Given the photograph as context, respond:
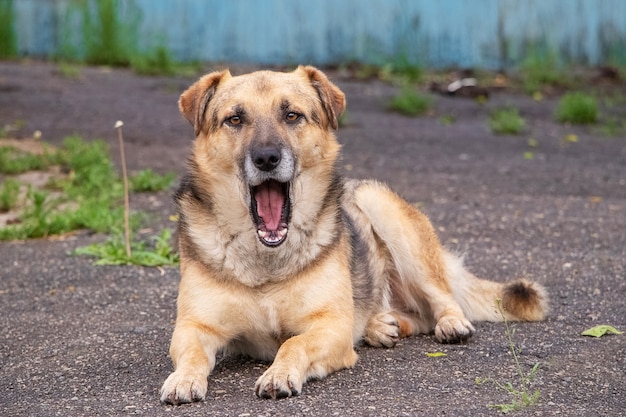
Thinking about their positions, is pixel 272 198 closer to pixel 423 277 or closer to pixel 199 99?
pixel 199 99

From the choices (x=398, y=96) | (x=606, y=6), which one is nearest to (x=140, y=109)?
(x=398, y=96)

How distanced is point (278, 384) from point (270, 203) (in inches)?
41.4

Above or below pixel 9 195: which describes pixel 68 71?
above

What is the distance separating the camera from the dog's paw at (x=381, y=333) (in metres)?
5.89

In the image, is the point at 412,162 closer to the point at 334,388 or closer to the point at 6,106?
the point at 6,106

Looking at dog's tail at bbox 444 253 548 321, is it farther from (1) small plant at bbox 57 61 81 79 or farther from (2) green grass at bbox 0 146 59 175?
(1) small plant at bbox 57 61 81 79

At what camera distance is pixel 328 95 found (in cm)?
579

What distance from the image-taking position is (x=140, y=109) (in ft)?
47.4

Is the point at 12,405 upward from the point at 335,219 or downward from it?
downward

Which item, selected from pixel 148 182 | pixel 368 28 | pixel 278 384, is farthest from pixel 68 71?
pixel 278 384

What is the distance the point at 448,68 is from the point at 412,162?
6.61 meters

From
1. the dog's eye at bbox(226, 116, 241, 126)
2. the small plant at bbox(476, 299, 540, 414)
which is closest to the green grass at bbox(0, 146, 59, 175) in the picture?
the dog's eye at bbox(226, 116, 241, 126)

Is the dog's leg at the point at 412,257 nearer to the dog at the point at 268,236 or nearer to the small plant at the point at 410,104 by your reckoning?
the dog at the point at 268,236

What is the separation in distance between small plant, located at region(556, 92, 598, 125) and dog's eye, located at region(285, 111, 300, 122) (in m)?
9.87
